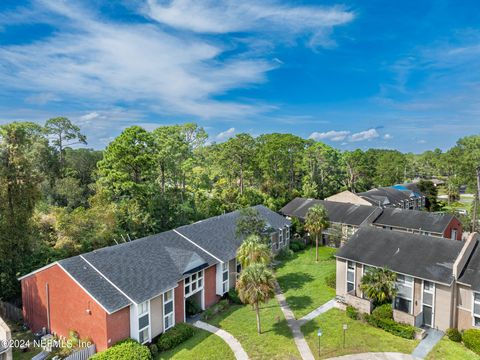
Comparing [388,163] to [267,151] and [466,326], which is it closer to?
[267,151]

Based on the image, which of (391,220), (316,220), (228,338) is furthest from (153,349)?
(391,220)

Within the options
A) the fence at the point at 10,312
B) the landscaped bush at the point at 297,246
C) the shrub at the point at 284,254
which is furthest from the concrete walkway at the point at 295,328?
the fence at the point at 10,312

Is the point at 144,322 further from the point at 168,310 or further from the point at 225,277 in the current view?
the point at 225,277

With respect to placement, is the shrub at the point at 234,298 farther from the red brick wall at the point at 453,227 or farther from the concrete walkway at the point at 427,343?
the red brick wall at the point at 453,227

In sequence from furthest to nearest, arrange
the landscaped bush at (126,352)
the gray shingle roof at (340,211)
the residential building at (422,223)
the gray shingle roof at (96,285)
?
1. the gray shingle roof at (340,211)
2. the residential building at (422,223)
3. the gray shingle roof at (96,285)
4. the landscaped bush at (126,352)

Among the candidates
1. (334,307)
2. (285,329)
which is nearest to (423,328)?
(334,307)
